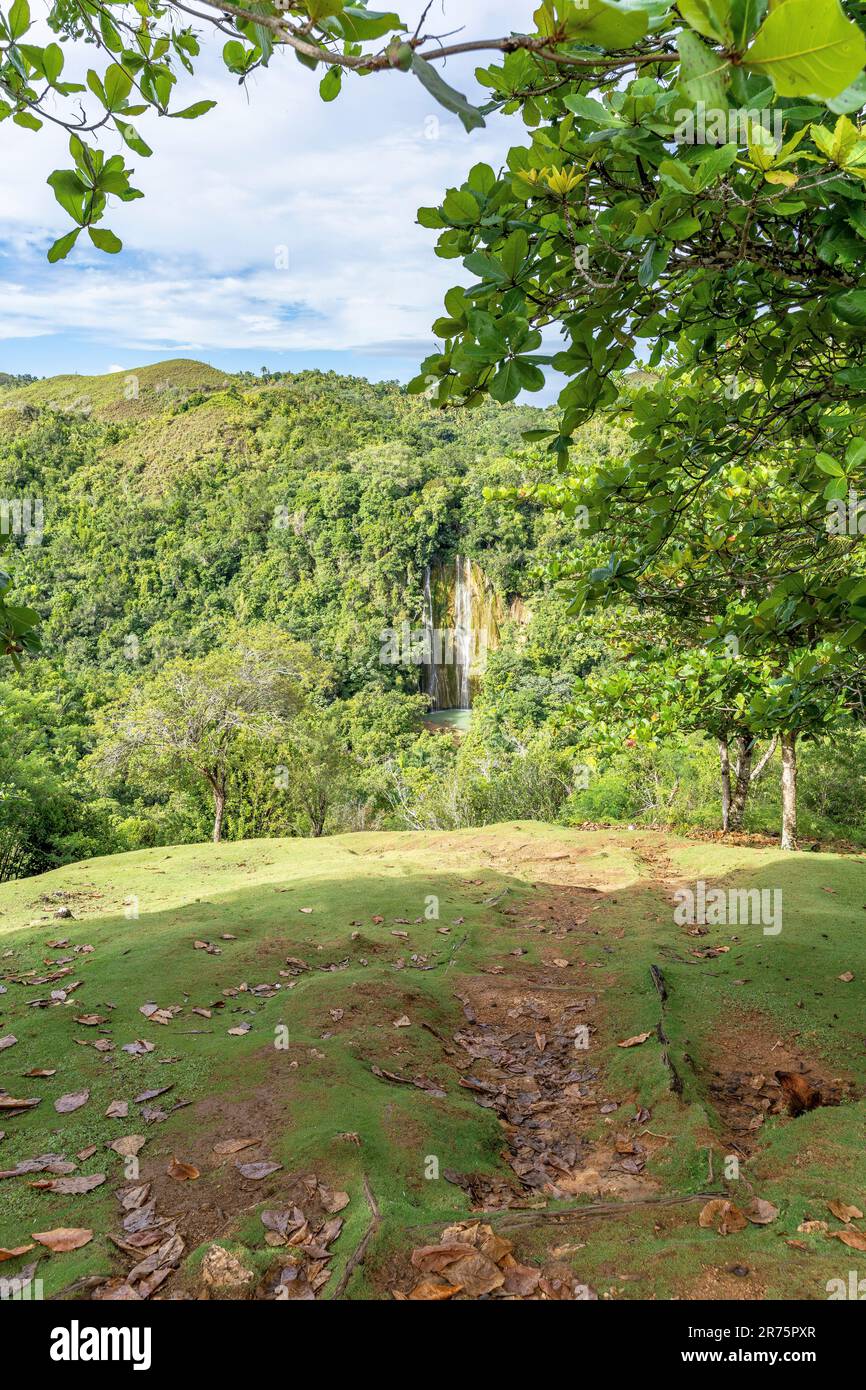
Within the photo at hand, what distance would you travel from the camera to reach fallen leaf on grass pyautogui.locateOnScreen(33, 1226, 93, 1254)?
2.27 metres

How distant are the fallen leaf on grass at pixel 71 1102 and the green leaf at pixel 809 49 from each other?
3.78 meters

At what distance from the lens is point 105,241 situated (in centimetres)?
186

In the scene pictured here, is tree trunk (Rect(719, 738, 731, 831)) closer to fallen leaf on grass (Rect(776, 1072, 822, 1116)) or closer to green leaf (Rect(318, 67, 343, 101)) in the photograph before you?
fallen leaf on grass (Rect(776, 1072, 822, 1116))

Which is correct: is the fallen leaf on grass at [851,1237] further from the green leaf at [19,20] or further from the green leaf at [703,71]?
the green leaf at [19,20]

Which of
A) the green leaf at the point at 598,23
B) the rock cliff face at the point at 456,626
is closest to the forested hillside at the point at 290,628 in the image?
the rock cliff face at the point at 456,626

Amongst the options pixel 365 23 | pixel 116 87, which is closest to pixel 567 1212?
pixel 365 23

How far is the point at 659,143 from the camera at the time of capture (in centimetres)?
163

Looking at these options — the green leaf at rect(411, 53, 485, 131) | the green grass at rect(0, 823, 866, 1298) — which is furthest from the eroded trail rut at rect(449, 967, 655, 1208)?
the green leaf at rect(411, 53, 485, 131)

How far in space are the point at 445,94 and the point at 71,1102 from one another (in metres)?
3.63

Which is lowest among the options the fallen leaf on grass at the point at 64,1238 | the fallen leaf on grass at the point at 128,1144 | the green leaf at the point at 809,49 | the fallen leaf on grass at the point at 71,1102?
the fallen leaf on grass at the point at 71,1102

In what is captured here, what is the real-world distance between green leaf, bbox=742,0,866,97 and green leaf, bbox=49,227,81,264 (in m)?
1.58

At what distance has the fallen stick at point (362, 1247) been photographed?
2043 millimetres

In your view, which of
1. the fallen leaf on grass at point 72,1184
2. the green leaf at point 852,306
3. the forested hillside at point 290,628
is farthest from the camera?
the forested hillside at point 290,628
